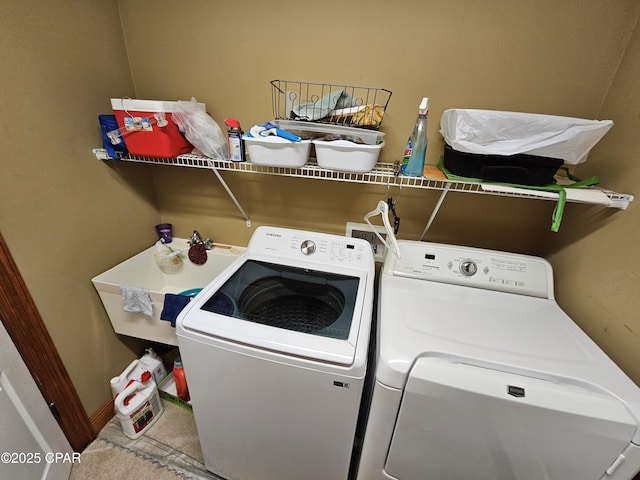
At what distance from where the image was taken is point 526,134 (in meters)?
0.99

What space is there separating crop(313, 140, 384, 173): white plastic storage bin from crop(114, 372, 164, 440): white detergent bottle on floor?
5.32 ft

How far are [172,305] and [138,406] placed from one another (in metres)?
0.69

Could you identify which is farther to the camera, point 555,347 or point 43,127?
point 43,127

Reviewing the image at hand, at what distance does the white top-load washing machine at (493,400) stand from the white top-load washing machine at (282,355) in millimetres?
117

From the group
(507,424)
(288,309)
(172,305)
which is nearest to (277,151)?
(288,309)

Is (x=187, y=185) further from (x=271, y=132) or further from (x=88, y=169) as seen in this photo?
(x=271, y=132)

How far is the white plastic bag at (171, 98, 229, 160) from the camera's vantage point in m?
1.29

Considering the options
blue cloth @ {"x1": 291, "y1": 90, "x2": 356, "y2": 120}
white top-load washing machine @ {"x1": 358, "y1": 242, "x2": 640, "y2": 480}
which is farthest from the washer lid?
blue cloth @ {"x1": 291, "y1": 90, "x2": 356, "y2": 120}

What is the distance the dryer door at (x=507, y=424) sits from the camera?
2.42 ft

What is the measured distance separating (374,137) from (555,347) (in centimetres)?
100

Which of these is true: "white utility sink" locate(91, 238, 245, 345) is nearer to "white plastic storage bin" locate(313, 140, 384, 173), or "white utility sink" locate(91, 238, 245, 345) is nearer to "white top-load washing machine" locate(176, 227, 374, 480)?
"white top-load washing machine" locate(176, 227, 374, 480)

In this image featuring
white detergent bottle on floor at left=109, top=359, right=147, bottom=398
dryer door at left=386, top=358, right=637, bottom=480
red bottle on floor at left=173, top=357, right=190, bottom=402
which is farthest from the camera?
red bottle on floor at left=173, top=357, right=190, bottom=402

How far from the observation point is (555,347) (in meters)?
0.91

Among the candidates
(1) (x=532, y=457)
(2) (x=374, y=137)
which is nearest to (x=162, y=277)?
(2) (x=374, y=137)
